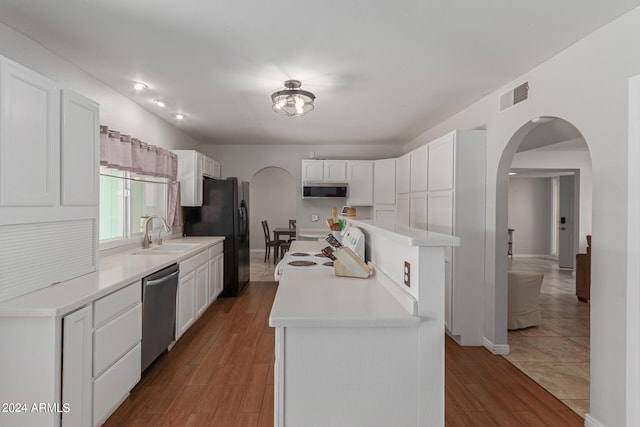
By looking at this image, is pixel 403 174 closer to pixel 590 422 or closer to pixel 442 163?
pixel 442 163

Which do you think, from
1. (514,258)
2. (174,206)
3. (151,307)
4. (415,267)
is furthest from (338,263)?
(514,258)

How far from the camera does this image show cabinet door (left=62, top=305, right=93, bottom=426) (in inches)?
66.1

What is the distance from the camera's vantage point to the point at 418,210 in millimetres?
4324

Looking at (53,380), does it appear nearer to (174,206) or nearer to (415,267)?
(415,267)

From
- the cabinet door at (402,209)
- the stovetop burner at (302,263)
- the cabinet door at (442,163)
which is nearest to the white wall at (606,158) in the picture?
the cabinet door at (442,163)

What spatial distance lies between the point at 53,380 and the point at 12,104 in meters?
1.35

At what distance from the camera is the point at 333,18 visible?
2039mm

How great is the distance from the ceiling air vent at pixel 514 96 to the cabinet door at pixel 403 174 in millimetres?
1659

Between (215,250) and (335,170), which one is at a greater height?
(335,170)

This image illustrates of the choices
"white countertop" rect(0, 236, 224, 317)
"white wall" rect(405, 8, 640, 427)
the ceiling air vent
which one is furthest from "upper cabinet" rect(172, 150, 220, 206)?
"white wall" rect(405, 8, 640, 427)

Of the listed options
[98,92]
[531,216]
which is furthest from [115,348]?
[531,216]

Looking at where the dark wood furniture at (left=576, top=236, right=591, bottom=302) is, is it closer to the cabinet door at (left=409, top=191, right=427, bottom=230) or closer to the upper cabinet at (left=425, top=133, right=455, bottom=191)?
the cabinet door at (left=409, top=191, right=427, bottom=230)

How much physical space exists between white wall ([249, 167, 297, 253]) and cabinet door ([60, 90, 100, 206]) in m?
7.68

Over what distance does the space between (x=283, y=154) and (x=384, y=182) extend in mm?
1913
